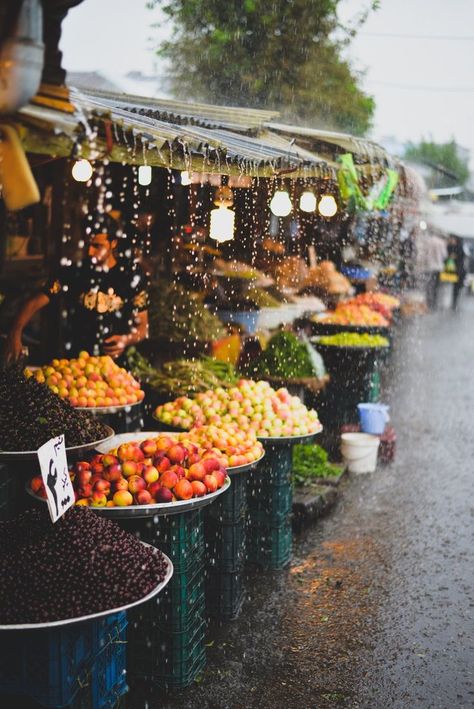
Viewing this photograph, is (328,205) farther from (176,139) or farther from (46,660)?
(46,660)

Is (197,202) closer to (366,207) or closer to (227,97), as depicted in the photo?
(366,207)

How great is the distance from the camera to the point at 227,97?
18.4 metres

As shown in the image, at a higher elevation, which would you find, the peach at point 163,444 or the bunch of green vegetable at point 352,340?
the peach at point 163,444

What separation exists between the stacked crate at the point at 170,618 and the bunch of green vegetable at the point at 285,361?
428cm

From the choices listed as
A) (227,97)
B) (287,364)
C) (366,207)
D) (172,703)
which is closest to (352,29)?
(227,97)

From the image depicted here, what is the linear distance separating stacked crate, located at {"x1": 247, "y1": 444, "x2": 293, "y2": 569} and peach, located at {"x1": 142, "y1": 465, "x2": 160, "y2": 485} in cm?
176

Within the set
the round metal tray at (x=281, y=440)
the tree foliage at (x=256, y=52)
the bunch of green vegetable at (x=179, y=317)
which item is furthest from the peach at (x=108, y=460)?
the tree foliage at (x=256, y=52)

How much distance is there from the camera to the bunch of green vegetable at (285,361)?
8727 mm

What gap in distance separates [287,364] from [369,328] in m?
3.37

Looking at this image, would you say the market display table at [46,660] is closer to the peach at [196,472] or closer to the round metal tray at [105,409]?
the peach at [196,472]

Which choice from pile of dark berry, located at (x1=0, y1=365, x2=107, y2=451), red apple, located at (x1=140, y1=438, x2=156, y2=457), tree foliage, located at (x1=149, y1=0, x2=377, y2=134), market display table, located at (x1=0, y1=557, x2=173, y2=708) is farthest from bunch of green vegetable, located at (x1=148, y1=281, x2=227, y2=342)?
tree foliage, located at (x1=149, y1=0, x2=377, y2=134)

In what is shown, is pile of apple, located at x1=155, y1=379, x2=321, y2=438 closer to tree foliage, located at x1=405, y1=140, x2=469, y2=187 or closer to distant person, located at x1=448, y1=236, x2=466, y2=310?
distant person, located at x1=448, y1=236, x2=466, y2=310

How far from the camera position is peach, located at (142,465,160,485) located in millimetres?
Result: 4477

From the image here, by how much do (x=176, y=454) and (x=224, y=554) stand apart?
3.26 feet
